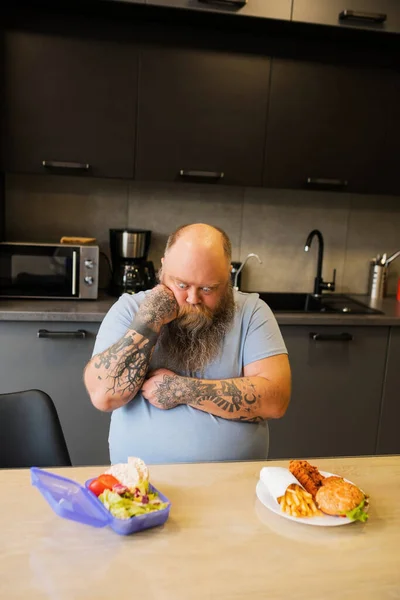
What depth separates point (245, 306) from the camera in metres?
1.81

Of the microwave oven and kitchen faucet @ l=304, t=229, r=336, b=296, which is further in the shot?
kitchen faucet @ l=304, t=229, r=336, b=296

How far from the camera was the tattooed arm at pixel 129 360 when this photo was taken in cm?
157

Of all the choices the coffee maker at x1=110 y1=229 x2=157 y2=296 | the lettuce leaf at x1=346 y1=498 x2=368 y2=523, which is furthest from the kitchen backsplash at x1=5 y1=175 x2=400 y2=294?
the lettuce leaf at x1=346 y1=498 x2=368 y2=523

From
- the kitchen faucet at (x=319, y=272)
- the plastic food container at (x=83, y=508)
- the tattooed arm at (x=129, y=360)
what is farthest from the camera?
the kitchen faucet at (x=319, y=272)

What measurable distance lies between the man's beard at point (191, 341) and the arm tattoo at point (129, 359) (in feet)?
Result: 0.35

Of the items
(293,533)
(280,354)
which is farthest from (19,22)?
(293,533)

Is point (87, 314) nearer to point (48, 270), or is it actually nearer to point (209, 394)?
point (48, 270)

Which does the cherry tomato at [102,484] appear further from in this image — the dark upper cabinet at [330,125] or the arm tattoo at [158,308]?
the dark upper cabinet at [330,125]

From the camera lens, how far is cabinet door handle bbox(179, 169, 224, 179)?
275cm

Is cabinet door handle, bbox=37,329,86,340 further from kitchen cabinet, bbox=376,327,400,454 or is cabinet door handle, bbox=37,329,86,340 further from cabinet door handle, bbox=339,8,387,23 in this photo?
cabinet door handle, bbox=339,8,387,23

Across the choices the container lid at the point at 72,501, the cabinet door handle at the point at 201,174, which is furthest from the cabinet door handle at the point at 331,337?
the container lid at the point at 72,501

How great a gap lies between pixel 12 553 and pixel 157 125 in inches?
79.7

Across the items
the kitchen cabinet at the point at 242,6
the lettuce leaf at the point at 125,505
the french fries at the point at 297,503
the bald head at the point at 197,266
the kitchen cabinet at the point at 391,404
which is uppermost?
the kitchen cabinet at the point at 242,6

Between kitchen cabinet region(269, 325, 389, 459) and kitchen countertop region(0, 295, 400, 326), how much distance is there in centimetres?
4
